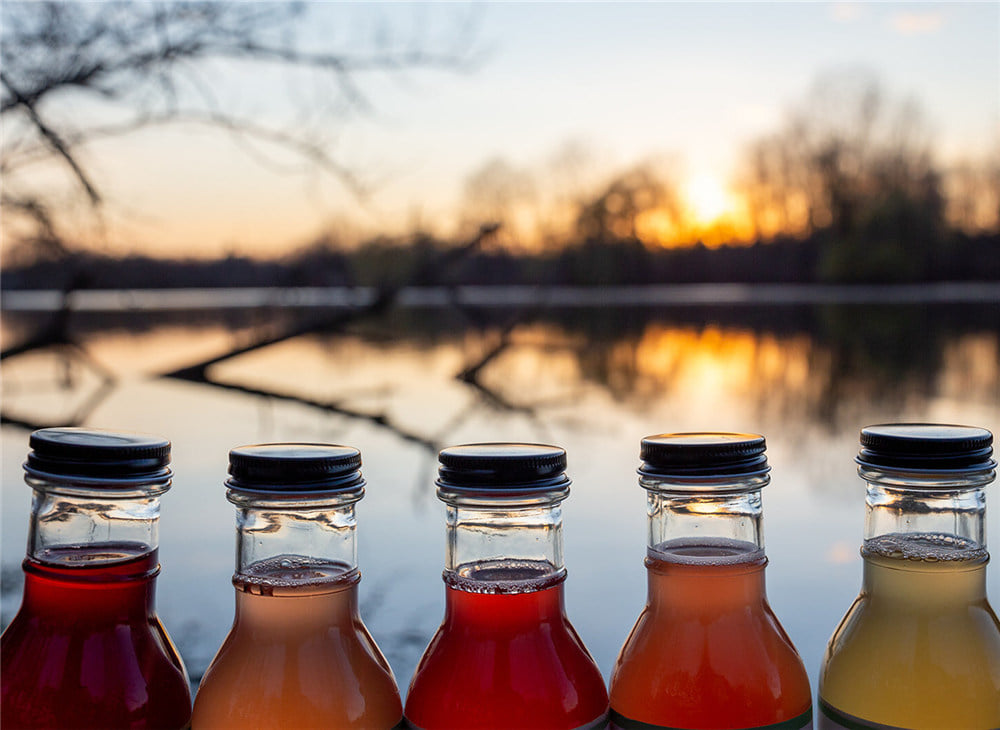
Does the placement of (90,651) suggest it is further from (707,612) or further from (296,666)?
(707,612)

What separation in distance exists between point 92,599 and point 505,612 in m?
0.19

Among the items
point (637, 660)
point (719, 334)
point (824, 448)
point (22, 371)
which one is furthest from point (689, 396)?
point (637, 660)

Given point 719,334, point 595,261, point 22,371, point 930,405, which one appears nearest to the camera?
point 22,371

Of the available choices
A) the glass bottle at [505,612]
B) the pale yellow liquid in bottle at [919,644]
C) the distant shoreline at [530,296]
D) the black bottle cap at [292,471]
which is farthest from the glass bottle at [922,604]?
the distant shoreline at [530,296]

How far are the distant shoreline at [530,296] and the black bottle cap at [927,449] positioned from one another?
1118 mm

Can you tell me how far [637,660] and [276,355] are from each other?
2.21 metres

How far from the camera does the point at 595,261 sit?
206 cm

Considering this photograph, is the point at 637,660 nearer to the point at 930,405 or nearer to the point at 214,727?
the point at 214,727

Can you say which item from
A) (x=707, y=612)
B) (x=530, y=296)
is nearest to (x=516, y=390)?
(x=530, y=296)

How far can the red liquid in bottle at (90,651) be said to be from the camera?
1.30ft

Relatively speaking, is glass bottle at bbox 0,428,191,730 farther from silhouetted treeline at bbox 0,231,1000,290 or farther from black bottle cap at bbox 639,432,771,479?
silhouetted treeline at bbox 0,231,1000,290

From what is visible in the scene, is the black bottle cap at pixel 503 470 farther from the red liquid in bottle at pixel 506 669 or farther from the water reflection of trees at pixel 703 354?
the water reflection of trees at pixel 703 354

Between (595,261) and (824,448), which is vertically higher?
(595,261)

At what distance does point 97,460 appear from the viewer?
40 centimetres
